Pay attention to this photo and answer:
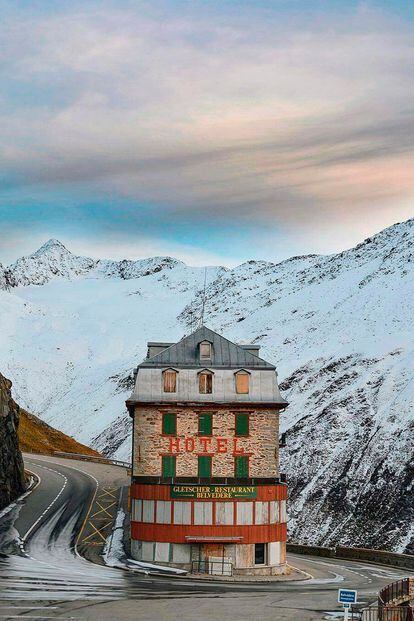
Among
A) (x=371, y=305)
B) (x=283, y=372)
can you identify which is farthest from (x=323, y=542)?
(x=371, y=305)

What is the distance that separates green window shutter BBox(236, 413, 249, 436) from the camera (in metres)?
59.9

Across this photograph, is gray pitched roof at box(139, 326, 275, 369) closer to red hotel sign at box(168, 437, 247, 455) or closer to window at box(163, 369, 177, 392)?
window at box(163, 369, 177, 392)

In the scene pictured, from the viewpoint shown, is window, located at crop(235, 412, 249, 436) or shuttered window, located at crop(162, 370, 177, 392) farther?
shuttered window, located at crop(162, 370, 177, 392)

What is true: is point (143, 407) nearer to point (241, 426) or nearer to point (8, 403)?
point (241, 426)

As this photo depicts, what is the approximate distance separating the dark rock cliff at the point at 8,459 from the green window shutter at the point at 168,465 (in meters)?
17.3

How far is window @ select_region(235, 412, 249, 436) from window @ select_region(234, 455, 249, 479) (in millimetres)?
1433

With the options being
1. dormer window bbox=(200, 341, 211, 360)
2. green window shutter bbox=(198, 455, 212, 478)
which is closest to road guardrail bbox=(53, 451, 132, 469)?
dormer window bbox=(200, 341, 211, 360)

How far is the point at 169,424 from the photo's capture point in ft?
196

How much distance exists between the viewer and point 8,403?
81062mm

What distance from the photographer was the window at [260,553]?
189 ft

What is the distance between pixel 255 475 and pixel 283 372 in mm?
113497

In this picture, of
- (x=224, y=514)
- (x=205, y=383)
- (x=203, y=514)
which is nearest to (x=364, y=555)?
Answer: (x=224, y=514)

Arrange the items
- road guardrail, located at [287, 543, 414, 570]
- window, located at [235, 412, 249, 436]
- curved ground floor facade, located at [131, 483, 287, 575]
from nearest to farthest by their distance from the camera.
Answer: curved ground floor facade, located at [131, 483, 287, 575], window, located at [235, 412, 249, 436], road guardrail, located at [287, 543, 414, 570]

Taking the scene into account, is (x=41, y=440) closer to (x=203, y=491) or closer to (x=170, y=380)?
(x=170, y=380)
